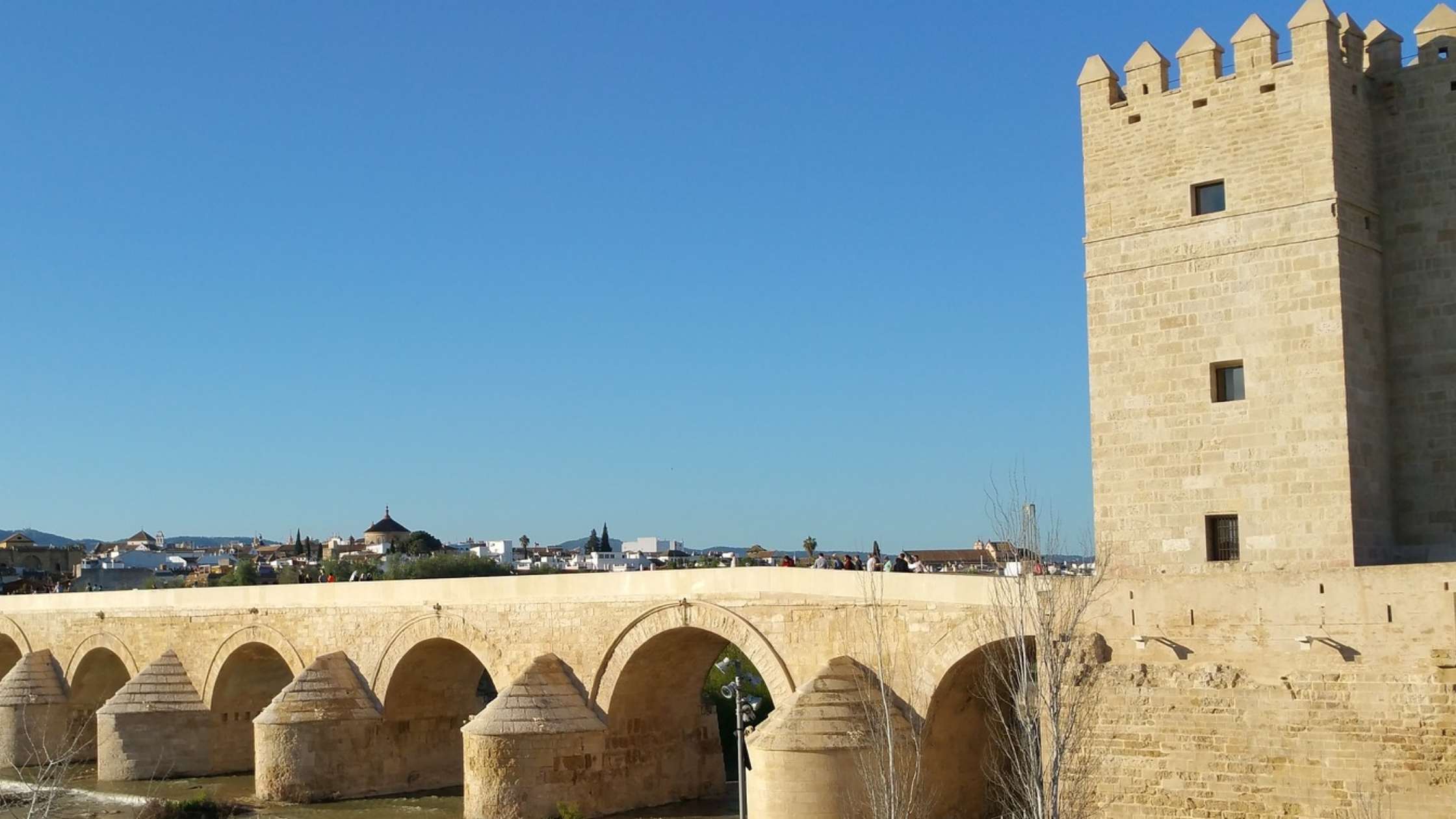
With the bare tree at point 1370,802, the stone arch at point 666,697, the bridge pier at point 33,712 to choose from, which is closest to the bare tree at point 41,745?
the bridge pier at point 33,712

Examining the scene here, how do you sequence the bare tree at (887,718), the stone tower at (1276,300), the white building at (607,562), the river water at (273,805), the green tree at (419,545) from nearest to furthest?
the stone tower at (1276,300), the bare tree at (887,718), the river water at (273,805), the white building at (607,562), the green tree at (419,545)

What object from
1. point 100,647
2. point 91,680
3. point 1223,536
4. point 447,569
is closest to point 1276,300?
point 1223,536

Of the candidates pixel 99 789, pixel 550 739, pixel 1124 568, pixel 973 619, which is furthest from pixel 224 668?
pixel 1124 568

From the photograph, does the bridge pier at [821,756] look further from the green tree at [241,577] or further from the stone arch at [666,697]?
the green tree at [241,577]

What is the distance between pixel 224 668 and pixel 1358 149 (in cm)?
1981

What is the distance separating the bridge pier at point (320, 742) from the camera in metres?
21.5

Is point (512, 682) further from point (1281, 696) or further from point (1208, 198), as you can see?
point (1208, 198)

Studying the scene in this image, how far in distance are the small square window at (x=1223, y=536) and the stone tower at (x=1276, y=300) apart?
0.06ft

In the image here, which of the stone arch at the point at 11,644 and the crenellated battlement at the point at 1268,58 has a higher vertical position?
the crenellated battlement at the point at 1268,58

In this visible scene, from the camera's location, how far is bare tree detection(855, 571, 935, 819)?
14852 mm

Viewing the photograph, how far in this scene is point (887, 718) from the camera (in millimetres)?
14914

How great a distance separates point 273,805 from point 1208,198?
15.3m

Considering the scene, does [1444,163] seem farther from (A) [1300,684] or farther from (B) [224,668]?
(B) [224,668]

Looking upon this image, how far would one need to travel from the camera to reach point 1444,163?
1355 centimetres
